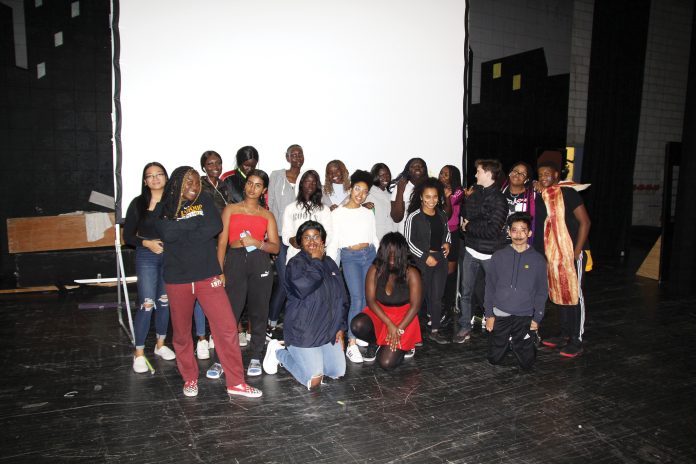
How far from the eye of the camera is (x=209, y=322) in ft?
9.79

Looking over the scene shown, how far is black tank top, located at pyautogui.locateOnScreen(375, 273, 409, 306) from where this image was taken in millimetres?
3559

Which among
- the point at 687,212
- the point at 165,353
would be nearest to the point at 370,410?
the point at 165,353

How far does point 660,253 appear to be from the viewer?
20.8 ft

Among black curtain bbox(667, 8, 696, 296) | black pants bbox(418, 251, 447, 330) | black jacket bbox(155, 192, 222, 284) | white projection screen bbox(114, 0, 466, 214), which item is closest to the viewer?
black jacket bbox(155, 192, 222, 284)

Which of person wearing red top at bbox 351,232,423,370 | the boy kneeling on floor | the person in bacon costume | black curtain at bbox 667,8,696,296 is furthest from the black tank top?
black curtain at bbox 667,8,696,296

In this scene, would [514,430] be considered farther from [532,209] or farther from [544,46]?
[544,46]

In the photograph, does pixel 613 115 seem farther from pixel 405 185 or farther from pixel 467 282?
pixel 467 282

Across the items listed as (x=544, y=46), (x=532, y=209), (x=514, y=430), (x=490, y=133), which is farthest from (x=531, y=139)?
(x=514, y=430)

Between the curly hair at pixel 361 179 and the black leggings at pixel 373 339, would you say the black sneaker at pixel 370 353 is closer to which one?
the black leggings at pixel 373 339

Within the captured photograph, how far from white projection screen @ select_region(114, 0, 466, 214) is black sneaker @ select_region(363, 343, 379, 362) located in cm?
167

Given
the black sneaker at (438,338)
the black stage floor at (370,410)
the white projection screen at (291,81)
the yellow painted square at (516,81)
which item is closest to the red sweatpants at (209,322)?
the black stage floor at (370,410)

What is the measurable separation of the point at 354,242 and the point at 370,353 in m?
0.82

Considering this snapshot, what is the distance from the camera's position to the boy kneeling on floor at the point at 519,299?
11.6 ft

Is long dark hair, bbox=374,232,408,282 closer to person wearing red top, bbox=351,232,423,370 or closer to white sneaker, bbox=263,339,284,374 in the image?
person wearing red top, bbox=351,232,423,370
